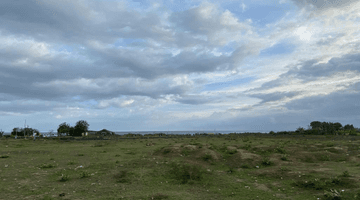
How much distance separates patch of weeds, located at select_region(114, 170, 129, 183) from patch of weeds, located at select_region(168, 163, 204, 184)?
10.6ft

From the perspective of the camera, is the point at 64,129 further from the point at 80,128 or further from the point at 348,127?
the point at 348,127

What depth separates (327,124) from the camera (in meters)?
72.2

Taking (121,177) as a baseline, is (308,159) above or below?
below

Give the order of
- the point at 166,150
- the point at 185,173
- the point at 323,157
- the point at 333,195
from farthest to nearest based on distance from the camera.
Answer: the point at 166,150 < the point at 323,157 < the point at 185,173 < the point at 333,195

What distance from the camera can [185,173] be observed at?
15.0 meters

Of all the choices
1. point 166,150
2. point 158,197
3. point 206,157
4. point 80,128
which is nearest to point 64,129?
point 80,128

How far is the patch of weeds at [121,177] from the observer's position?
1416 centimetres

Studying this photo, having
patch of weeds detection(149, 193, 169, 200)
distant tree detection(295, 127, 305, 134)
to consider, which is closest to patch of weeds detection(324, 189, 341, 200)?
patch of weeds detection(149, 193, 169, 200)

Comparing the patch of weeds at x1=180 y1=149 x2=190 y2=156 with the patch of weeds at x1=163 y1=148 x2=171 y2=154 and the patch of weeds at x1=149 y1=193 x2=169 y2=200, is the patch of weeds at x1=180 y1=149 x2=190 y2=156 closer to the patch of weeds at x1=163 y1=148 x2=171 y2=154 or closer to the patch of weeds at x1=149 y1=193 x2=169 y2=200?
the patch of weeds at x1=163 y1=148 x2=171 y2=154

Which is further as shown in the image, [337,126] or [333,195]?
[337,126]

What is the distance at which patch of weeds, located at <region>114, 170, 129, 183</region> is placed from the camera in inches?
558

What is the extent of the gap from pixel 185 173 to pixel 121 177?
15.1ft

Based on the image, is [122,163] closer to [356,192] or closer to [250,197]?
[250,197]

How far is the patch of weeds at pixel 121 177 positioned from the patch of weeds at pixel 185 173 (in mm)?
3235
